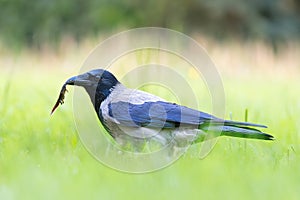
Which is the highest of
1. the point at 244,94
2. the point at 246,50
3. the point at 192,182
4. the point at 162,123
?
the point at 246,50

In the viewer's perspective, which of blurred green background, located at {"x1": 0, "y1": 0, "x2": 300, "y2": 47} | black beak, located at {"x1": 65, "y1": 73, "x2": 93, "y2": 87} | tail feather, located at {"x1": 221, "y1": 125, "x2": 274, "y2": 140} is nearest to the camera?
tail feather, located at {"x1": 221, "y1": 125, "x2": 274, "y2": 140}

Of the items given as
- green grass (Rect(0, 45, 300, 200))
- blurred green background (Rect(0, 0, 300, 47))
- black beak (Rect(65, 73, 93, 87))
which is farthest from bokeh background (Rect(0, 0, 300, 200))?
blurred green background (Rect(0, 0, 300, 47))

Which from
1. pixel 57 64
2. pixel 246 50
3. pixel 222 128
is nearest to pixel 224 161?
pixel 222 128

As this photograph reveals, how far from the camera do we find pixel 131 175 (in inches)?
106

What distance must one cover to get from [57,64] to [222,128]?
22.0ft

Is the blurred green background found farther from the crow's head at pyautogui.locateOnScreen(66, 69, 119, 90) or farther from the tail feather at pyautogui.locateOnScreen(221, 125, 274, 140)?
the tail feather at pyautogui.locateOnScreen(221, 125, 274, 140)

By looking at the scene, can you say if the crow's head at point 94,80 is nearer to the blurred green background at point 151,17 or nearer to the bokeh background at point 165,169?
the bokeh background at point 165,169

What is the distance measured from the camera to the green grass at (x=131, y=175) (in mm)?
2344

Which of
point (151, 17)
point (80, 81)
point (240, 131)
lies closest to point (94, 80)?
point (80, 81)

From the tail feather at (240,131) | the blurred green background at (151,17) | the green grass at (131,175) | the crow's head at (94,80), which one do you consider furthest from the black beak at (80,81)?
the blurred green background at (151,17)

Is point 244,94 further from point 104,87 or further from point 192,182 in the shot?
point 192,182

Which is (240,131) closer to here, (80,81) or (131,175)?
(131,175)

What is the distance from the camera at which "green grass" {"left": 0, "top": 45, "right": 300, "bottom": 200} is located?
7.69ft

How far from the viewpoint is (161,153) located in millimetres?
3115
